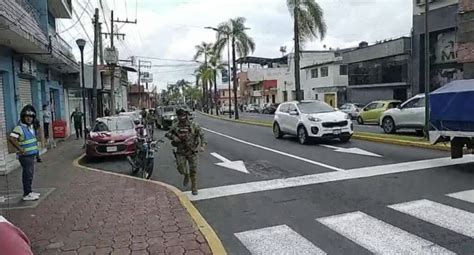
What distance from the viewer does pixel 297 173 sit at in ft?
34.2

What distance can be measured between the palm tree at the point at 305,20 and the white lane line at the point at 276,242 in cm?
2056

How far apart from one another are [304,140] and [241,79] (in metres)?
78.6

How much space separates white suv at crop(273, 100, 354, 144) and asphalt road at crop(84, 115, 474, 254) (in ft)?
9.44

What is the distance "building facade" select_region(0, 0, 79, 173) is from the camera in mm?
11492

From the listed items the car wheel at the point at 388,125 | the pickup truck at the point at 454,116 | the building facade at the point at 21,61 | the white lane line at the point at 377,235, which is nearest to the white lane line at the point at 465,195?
the white lane line at the point at 377,235

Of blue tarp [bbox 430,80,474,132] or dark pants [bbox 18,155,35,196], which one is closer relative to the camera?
dark pants [bbox 18,155,35,196]

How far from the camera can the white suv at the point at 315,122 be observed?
53.4ft

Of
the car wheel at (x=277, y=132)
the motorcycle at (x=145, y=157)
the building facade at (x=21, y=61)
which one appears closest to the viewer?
the motorcycle at (x=145, y=157)

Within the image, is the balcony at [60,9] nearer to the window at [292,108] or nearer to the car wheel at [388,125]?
the window at [292,108]

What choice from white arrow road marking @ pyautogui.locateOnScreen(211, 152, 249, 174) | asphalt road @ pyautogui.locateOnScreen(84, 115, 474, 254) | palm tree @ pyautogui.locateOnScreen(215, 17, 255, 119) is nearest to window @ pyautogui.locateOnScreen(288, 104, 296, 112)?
asphalt road @ pyautogui.locateOnScreen(84, 115, 474, 254)

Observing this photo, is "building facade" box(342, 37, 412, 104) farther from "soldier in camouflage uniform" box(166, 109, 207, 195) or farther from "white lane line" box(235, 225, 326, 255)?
"white lane line" box(235, 225, 326, 255)

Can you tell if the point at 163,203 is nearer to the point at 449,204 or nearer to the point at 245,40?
the point at 449,204

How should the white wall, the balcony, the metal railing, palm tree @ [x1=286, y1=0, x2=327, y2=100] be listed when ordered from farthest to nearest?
the white wall < palm tree @ [x1=286, y1=0, x2=327, y2=100] < the balcony < the metal railing

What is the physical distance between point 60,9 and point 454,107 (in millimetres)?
19524
